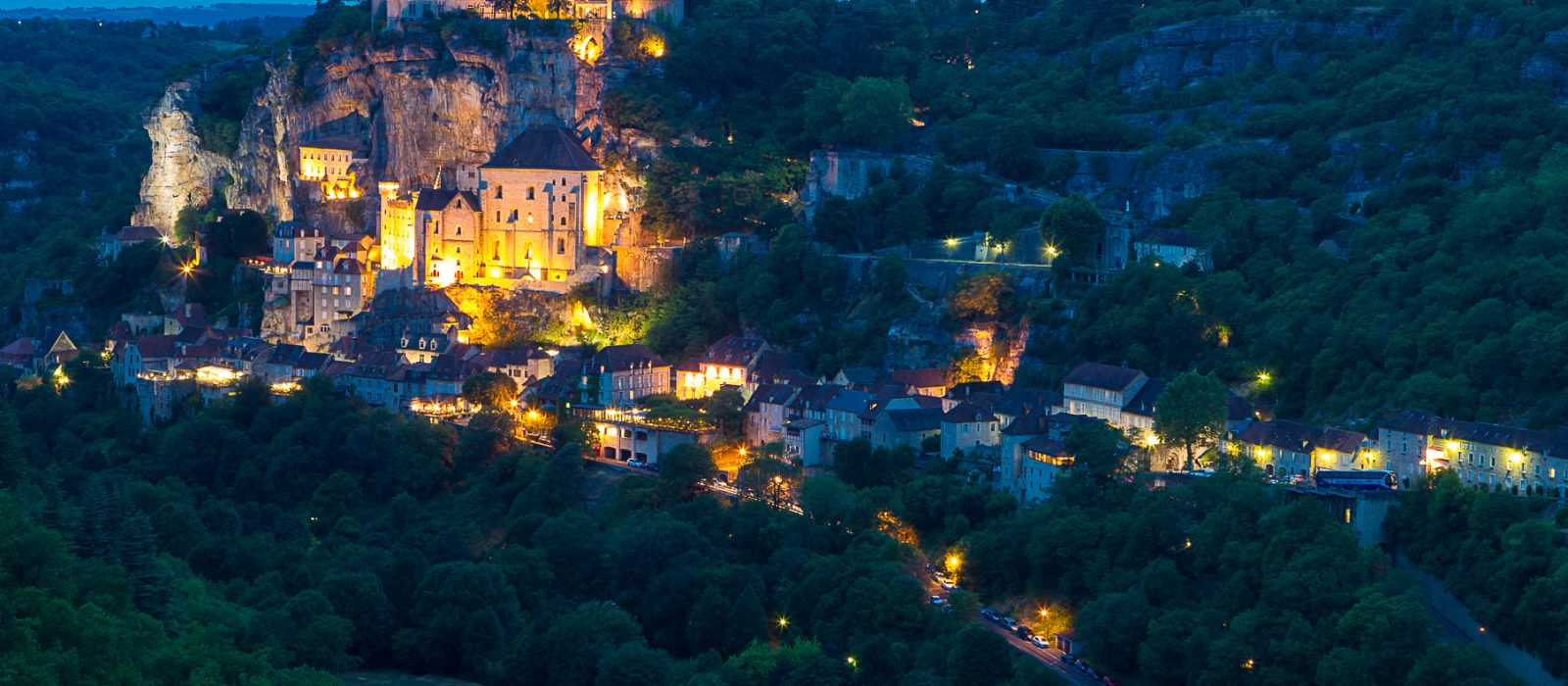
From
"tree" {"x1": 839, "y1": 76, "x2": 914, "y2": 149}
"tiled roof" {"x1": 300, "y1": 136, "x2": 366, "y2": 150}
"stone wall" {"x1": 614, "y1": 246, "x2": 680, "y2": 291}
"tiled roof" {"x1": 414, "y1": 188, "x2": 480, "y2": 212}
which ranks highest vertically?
"tree" {"x1": 839, "y1": 76, "x2": 914, "y2": 149}

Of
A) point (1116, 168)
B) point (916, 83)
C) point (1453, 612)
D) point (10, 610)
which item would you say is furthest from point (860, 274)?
point (10, 610)

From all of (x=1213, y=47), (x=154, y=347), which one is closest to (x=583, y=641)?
(x=154, y=347)

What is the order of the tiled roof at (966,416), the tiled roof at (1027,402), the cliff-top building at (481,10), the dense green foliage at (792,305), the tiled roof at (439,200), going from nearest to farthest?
1. the tiled roof at (1027,402)
2. the tiled roof at (966,416)
3. the dense green foliage at (792,305)
4. the tiled roof at (439,200)
5. the cliff-top building at (481,10)

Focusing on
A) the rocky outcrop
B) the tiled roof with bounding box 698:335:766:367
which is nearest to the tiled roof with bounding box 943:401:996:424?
the tiled roof with bounding box 698:335:766:367

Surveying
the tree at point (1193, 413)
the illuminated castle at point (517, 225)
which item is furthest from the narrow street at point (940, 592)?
the illuminated castle at point (517, 225)

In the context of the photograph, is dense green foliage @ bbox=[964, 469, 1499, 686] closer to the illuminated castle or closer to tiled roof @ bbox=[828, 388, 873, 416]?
tiled roof @ bbox=[828, 388, 873, 416]

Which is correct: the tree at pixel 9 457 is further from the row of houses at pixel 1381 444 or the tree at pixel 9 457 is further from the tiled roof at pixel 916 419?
the row of houses at pixel 1381 444

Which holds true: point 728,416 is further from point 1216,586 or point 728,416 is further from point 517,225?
point 1216,586
